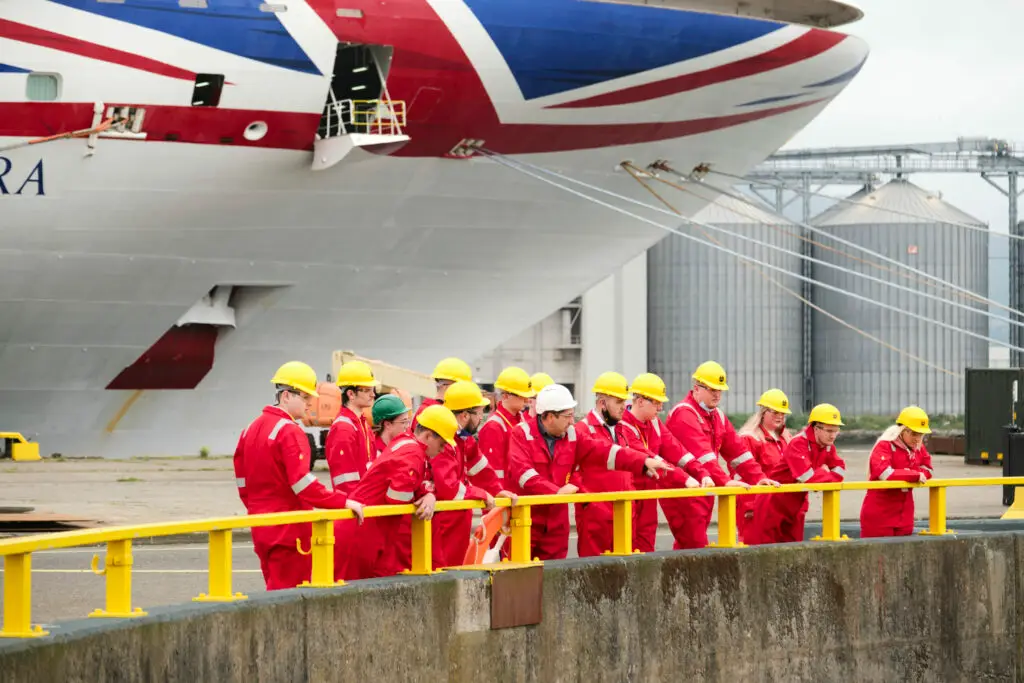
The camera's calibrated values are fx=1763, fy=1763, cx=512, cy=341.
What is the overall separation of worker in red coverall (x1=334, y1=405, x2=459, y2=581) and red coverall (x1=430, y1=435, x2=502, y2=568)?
0.07m

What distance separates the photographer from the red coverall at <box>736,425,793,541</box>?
11555 millimetres

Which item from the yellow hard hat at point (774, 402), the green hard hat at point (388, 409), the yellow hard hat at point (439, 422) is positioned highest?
the yellow hard hat at point (774, 402)

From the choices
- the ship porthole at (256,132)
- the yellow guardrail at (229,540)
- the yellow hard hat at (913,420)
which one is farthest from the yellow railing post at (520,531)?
the ship porthole at (256,132)

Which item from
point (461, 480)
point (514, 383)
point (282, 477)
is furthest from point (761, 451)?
point (282, 477)

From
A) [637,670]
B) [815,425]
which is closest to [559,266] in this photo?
[815,425]

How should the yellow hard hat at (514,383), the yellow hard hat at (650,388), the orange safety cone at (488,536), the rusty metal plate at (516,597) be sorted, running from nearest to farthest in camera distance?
the rusty metal plate at (516,597)
the orange safety cone at (488,536)
the yellow hard hat at (514,383)
the yellow hard hat at (650,388)

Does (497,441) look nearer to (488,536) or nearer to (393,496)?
(488,536)

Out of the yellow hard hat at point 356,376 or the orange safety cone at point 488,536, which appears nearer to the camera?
the orange safety cone at point 488,536

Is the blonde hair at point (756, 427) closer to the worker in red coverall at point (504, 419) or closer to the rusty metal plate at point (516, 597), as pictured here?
the worker in red coverall at point (504, 419)

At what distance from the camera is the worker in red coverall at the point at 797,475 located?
441 inches

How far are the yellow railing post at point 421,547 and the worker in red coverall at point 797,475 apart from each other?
375 centimetres

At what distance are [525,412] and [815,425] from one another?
231cm

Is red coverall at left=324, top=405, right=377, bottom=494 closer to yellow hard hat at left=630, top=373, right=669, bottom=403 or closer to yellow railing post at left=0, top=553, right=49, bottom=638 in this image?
yellow hard hat at left=630, top=373, right=669, bottom=403

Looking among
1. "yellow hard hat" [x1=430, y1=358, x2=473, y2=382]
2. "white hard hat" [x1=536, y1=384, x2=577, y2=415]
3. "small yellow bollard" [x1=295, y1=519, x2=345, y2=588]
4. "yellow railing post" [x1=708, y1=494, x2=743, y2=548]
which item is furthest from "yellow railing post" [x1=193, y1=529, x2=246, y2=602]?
"yellow hard hat" [x1=430, y1=358, x2=473, y2=382]
